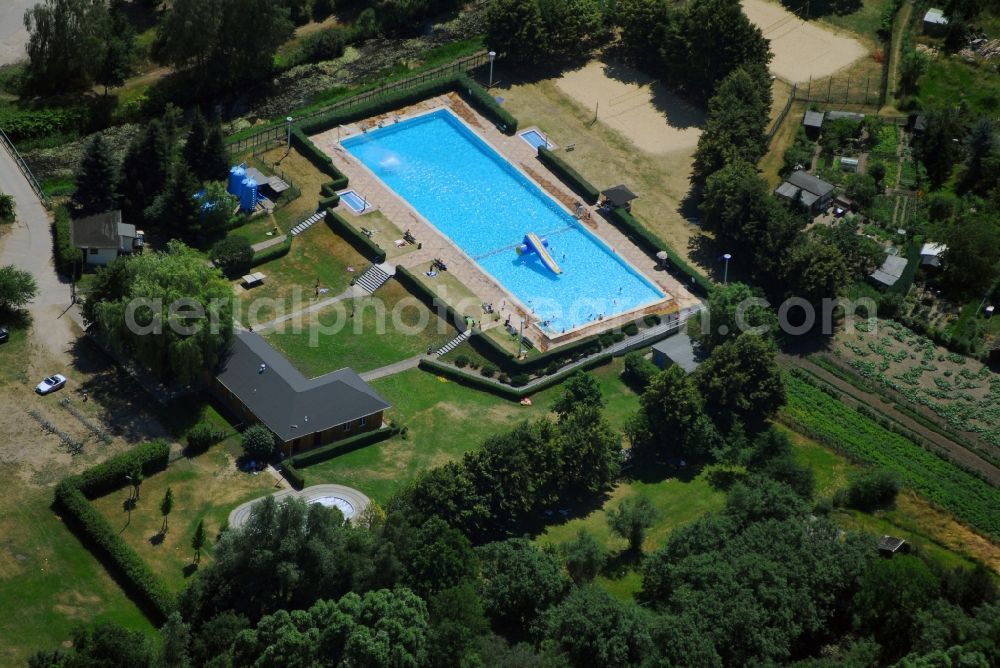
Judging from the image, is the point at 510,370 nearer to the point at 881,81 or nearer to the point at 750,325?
the point at 750,325

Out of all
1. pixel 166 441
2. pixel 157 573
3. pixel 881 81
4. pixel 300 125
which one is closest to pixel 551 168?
pixel 300 125

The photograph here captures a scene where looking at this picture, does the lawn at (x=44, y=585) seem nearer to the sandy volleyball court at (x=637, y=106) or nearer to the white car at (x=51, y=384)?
the white car at (x=51, y=384)

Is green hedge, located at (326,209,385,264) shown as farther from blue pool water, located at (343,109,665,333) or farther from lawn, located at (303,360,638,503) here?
lawn, located at (303,360,638,503)

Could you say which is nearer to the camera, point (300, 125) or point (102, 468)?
point (102, 468)

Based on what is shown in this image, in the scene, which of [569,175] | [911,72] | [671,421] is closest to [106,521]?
[671,421]

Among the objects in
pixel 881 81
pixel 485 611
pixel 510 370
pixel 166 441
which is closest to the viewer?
pixel 485 611

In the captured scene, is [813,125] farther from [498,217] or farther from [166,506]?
[166,506]
